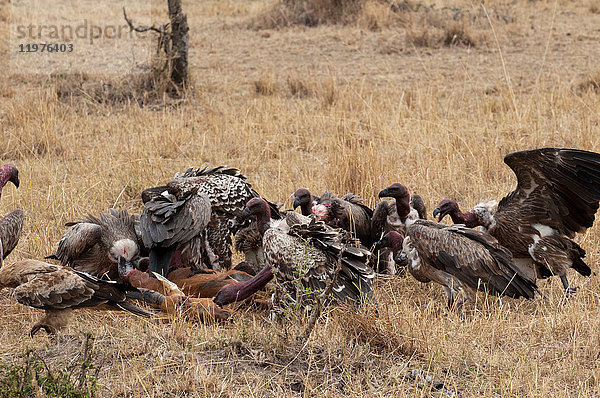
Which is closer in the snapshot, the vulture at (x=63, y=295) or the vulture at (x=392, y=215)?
the vulture at (x=63, y=295)

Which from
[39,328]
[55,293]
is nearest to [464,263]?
[55,293]

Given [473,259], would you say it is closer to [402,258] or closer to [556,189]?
[402,258]

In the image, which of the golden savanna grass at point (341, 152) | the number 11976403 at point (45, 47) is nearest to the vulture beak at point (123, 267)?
the golden savanna grass at point (341, 152)

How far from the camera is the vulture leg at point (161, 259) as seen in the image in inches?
211

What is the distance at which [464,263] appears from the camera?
481 cm

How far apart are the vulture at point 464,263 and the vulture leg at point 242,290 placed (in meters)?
→ 1.04

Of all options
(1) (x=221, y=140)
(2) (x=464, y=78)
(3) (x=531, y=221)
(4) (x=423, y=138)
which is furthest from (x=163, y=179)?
(2) (x=464, y=78)

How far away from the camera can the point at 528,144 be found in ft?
26.0

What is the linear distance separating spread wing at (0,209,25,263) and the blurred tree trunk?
5069mm

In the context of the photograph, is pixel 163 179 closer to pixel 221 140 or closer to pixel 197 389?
pixel 221 140

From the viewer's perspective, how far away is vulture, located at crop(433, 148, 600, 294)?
4.91m

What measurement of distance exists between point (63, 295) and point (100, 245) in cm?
125

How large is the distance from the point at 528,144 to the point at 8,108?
243 inches

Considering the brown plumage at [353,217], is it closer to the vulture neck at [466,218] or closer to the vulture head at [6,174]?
the vulture neck at [466,218]
